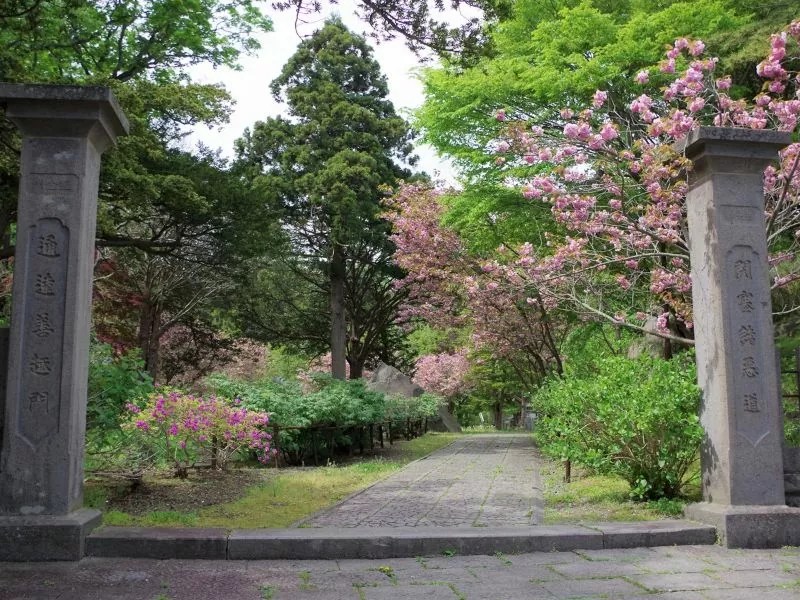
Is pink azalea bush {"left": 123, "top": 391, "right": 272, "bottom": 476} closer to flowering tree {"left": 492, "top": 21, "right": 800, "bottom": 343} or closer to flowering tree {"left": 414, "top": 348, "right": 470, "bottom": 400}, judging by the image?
flowering tree {"left": 492, "top": 21, "right": 800, "bottom": 343}

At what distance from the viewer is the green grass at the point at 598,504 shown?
20.3ft

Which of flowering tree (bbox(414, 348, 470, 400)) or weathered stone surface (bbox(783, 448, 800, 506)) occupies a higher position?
flowering tree (bbox(414, 348, 470, 400))

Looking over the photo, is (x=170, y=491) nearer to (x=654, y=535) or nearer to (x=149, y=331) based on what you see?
(x=654, y=535)

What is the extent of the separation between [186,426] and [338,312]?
40.5ft

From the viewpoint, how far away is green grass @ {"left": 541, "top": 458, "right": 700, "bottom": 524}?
6188mm

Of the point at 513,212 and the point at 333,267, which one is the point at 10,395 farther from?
the point at 333,267

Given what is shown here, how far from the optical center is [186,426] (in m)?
7.98

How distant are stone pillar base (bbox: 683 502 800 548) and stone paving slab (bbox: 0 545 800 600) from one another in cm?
14

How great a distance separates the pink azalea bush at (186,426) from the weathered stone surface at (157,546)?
2573 millimetres

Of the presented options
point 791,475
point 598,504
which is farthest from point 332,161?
point 791,475

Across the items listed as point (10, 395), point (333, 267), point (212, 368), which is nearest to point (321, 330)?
point (333, 267)

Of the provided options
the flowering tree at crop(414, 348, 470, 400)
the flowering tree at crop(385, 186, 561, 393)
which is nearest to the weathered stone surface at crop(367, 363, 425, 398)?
the flowering tree at crop(385, 186, 561, 393)

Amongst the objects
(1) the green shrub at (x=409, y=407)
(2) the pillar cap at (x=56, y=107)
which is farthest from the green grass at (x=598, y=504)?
(1) the green shrub at (x=409, y=407)

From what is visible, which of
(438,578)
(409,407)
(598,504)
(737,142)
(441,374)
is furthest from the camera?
(441,374)
